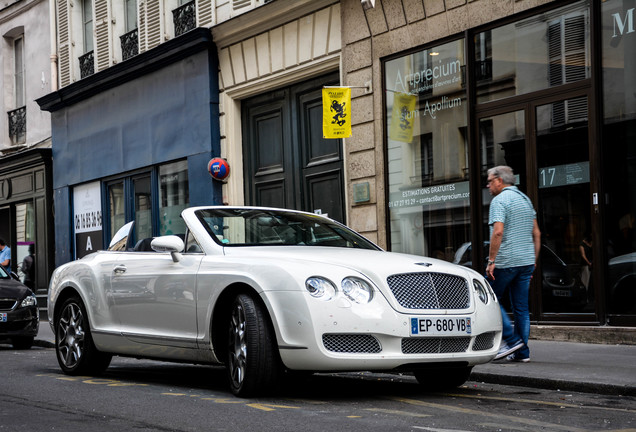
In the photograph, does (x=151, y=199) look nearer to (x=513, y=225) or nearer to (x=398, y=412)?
(x=513, y=225)

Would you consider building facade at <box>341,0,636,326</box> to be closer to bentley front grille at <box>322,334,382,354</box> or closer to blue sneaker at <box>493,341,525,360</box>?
blue sneaker at <box>493,341,525,360</box>

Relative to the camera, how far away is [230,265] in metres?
7.36

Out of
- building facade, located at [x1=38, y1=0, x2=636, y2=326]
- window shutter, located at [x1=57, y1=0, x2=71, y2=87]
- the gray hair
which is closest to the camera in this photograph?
the gray hair

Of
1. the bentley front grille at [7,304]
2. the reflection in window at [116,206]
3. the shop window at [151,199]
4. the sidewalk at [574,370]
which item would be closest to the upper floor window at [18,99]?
the reflection in window at [116,206]

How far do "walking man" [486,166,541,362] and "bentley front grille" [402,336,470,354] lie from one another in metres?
2.34

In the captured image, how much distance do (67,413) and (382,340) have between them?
2111mm

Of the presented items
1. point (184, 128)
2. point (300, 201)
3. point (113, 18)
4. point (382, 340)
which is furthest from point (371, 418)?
point (113, 18)

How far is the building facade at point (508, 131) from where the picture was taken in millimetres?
11328

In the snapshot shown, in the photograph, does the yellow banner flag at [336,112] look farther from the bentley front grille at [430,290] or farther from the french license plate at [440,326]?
the french license plate at [440,326]

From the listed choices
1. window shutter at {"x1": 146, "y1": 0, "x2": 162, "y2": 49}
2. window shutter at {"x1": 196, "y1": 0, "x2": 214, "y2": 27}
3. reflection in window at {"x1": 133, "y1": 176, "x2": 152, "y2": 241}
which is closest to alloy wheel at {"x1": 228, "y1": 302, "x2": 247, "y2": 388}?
window shutter at {"x1": 196, "y1": 0, "x2": 214, "y2": 27}

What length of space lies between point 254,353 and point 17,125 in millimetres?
21446

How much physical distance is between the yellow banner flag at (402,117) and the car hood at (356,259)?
22.9 ft

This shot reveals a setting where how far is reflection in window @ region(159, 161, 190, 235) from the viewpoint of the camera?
64.3 feet

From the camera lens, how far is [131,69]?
68.6 feet
